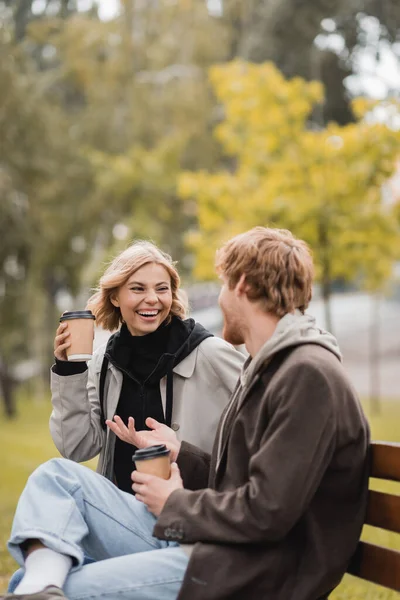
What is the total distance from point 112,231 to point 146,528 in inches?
866

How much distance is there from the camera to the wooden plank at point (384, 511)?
8.51 ft

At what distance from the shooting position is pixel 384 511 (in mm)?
2629

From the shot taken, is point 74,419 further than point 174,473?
Yes

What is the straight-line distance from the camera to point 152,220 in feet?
79.1

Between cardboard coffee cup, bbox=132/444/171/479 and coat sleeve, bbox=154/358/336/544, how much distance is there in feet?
0.92

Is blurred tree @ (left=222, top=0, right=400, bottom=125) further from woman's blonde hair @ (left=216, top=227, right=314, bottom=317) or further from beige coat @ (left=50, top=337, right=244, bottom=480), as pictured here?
woman's blonde hair @ (left=216, top=227, right=314, bottom=317)

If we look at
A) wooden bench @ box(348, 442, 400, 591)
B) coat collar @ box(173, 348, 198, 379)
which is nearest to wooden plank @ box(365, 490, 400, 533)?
wooden bench @ box(348, 442, 400, 591)

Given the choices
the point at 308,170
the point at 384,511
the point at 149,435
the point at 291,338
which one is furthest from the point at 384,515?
the point at 308,170

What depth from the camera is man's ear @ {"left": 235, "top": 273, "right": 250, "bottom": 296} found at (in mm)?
2609

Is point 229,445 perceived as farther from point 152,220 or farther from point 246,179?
point 152,220

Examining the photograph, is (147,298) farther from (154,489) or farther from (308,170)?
(308,170)

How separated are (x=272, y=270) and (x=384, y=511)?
0.76 m

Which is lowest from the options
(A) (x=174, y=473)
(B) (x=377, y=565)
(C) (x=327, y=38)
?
(B) (x=377, y=565)

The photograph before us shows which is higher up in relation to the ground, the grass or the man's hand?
the man's hand
